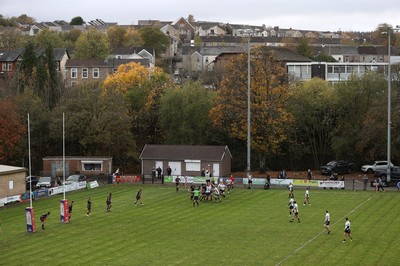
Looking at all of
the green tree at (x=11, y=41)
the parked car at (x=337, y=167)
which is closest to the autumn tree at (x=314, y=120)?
the parked car at (x=337, y=167)

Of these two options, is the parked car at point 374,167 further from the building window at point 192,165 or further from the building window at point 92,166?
the building window at point 92,166

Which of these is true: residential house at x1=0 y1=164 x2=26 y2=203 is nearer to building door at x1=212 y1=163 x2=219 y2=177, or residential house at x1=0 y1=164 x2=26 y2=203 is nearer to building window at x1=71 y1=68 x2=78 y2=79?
building door at x1=212 y1=163 x2=219 y2=177

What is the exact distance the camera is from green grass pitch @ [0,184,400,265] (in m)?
38.6

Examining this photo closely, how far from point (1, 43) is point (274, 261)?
137 m

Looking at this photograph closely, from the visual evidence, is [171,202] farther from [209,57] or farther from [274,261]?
[209,57]

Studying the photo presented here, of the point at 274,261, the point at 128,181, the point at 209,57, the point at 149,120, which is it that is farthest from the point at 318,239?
the point at 209,57

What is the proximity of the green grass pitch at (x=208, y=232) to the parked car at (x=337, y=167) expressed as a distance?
43.8ft

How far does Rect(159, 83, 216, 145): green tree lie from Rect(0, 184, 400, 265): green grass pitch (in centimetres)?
2012

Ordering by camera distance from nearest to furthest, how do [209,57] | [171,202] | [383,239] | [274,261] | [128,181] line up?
[274,261] < [383,239] < [171,202] < [128,181] < [209,57]

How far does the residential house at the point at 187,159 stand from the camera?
248 feet

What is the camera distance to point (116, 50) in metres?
168

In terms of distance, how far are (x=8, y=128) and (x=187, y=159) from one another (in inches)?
729

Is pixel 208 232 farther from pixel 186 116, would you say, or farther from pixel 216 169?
pixel 186 116

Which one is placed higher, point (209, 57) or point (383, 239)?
point (209, 57)
